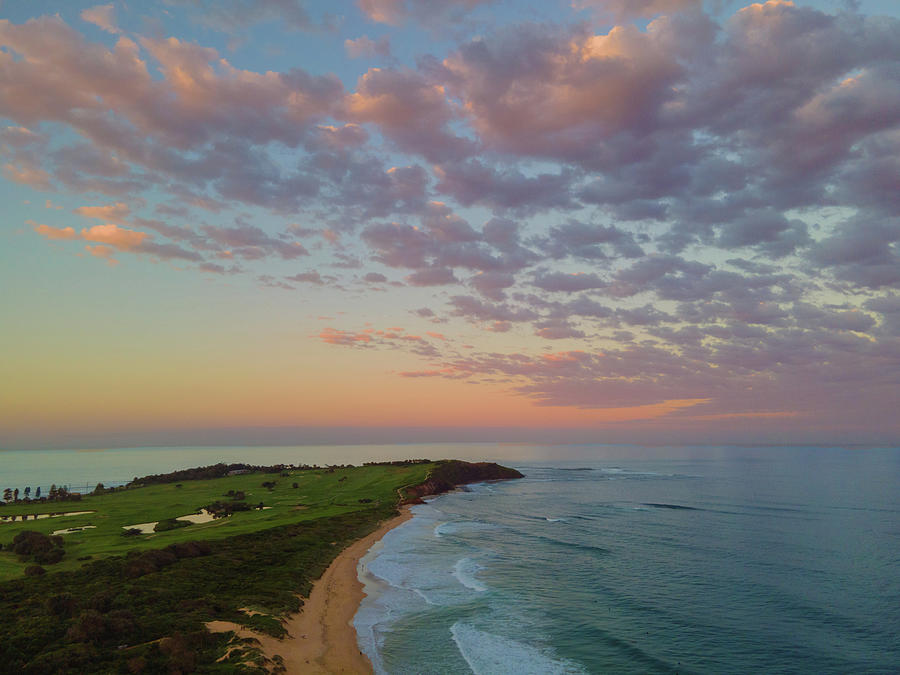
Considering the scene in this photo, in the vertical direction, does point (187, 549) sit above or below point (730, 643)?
above

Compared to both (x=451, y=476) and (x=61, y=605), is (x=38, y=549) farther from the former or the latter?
(x=451, y=476)

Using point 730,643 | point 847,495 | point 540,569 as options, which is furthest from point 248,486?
point 847,495

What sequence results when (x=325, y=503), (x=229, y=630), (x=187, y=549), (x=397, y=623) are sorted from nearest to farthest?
(x=229, y=630) → (x=397, y=623) → (x=187, y=549) → (x=325, y=503)

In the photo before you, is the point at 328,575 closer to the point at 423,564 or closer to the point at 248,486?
the point at 423,564

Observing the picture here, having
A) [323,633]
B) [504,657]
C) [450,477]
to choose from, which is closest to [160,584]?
[323,633]

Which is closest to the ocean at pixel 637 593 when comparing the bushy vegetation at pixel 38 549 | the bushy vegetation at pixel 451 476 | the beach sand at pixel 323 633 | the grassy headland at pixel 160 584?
the beach sand at pixel 323 633

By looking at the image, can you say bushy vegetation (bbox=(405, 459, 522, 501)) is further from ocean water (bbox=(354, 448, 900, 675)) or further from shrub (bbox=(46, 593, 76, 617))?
shrub (bbox=(46, 593, 76, 617))

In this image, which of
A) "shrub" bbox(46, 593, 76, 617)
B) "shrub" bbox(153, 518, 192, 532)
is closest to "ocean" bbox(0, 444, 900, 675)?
"shrub" bbox(46, 593, 76, 617)

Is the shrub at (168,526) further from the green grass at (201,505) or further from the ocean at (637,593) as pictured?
the ocean at (637,593)
